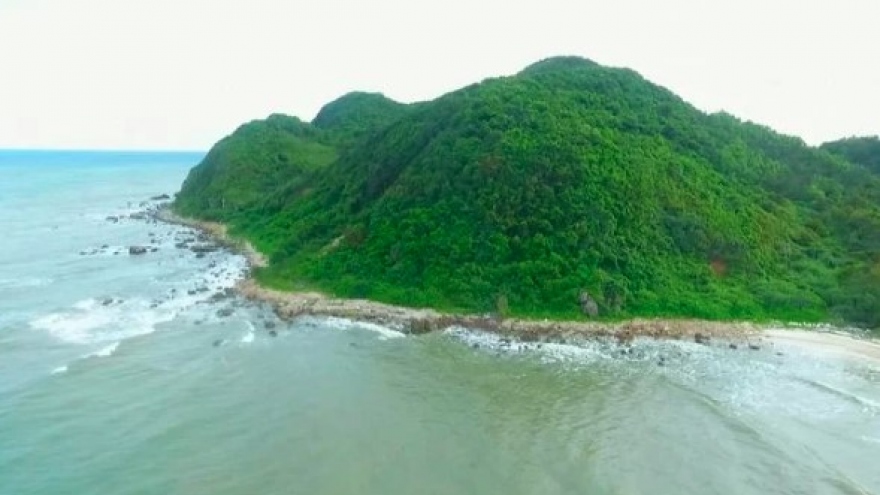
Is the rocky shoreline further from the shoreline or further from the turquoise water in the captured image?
the turquoise water

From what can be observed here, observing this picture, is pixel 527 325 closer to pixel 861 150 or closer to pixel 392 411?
pixel 392 411

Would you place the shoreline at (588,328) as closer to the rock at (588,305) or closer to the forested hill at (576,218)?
the rock at (588,305)

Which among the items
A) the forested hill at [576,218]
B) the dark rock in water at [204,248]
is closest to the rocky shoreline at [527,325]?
the forested hill at [576,218]

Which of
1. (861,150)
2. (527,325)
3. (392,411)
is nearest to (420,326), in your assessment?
(527,325)

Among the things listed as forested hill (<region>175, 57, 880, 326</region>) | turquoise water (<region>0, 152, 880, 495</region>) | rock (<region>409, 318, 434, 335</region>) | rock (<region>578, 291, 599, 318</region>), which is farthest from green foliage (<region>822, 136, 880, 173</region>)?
rock (<region>409, 318, 434, 335</region>)

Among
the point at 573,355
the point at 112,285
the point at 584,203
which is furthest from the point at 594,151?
the point at 112,285
